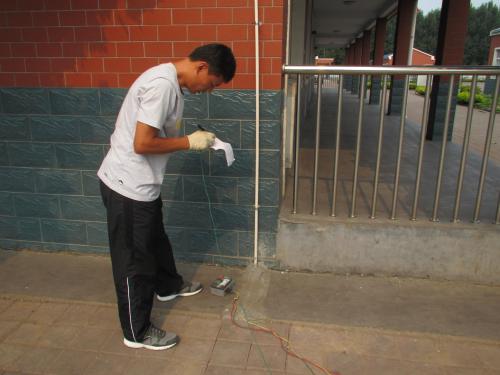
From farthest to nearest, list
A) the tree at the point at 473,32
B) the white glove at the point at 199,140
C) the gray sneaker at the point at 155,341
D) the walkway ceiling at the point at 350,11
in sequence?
1. the tree at the point at 473,32
2. the walkway ceiling at the point at 350,11
3. the gray sneaker at the point at 155,341
4. the white glove at the point at 199,140

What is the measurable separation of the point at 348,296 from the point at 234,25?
2.18 metres

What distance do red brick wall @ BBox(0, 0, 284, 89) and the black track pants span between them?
124 centimetres

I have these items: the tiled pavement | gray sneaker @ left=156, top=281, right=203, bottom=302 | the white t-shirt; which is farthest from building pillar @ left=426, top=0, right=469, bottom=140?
the white t-shirt

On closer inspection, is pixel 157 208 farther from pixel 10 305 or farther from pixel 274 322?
pixel 10 305

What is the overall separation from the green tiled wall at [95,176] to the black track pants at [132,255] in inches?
35.0

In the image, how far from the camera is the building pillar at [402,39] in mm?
12094

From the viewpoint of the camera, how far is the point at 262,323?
2.89m

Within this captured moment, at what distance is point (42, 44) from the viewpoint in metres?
3.40

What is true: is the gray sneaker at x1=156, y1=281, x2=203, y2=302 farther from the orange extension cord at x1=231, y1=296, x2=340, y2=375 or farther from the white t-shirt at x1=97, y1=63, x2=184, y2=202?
the white t-shirt at x1=97, y1=63, x2=184, y2=202

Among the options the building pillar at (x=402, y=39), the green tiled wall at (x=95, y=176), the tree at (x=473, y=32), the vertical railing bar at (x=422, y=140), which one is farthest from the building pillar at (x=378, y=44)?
the tree at (x=473, y=32)

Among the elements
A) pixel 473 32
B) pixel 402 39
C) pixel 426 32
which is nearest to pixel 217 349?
pixel 402 39

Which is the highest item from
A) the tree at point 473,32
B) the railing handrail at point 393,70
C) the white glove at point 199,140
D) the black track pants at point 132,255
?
the tree at point 473,32

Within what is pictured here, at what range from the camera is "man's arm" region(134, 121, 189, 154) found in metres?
2.23

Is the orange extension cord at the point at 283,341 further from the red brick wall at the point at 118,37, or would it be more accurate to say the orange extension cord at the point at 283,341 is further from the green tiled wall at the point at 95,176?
the red brick wall at the point at 118,37
